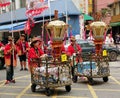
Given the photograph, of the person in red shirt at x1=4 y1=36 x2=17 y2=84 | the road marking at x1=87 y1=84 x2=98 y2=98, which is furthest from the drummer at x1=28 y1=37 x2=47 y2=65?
the person in red shirt at x1=4 y1=36 x2=17 y2=84

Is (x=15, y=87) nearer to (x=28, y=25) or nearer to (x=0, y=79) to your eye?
(x=0, y=79)

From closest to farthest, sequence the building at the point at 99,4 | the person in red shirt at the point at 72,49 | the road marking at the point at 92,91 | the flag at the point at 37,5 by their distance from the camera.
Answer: the road marking at the point at 92,91 → the person in red shirt at the point at 72,49 → the flag at the point at 37,5 → the building at the point at 99,4

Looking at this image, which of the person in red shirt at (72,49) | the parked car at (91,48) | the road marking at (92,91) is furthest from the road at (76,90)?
the parked car at (91,48)

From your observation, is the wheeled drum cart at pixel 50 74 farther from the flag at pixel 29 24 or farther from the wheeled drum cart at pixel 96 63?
the flag at pixel 29 24

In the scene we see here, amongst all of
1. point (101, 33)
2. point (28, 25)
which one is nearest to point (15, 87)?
point (101, 33)

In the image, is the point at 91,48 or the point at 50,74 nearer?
the point at 50,74

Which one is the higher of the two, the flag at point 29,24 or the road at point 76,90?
the flag at point 29,24

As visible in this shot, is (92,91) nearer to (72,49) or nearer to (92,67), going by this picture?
(92,67)

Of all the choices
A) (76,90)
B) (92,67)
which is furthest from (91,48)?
(76,90)

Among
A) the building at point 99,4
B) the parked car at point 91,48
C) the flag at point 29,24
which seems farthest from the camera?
the building at point 99,4

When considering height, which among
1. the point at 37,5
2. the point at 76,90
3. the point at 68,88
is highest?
the point at 37,5

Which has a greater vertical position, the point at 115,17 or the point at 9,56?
the point at 115,17

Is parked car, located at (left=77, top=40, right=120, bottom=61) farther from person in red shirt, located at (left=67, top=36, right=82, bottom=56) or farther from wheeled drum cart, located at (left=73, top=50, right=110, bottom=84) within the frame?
wheeled drum cart, located at (left=73, top=50, right=110, bottom=84)

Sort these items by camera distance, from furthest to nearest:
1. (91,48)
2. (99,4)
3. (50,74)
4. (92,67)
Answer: (99,4) → (91,48) → (92,67) → (50,74)
